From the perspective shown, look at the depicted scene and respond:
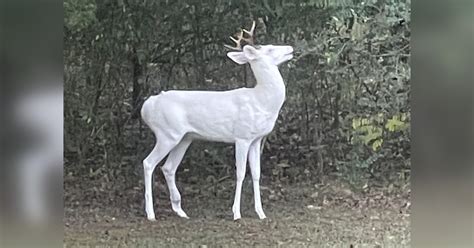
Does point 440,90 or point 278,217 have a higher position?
point 440,90

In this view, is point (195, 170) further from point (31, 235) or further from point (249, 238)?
point (31, 235)

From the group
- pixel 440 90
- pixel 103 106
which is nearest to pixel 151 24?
pixel 103 106

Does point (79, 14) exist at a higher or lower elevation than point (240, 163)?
higher

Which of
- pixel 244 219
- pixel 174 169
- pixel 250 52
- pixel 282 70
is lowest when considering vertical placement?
pixel 244 219

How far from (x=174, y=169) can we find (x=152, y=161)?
130mm

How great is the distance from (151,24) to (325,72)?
1.00 m

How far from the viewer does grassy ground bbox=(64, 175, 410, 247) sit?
167 inches

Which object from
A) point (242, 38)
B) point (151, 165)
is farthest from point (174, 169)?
point (242, 38)

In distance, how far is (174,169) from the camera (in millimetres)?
4262

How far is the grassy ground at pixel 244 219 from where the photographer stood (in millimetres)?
4234

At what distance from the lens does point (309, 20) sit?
4.19 m

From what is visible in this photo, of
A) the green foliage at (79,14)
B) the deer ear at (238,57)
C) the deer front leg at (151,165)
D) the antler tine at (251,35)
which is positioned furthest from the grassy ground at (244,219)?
the green foliage at (79,14)

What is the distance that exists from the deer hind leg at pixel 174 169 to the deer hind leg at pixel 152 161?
4 cm

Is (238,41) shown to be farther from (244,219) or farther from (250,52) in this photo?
(244,219)
